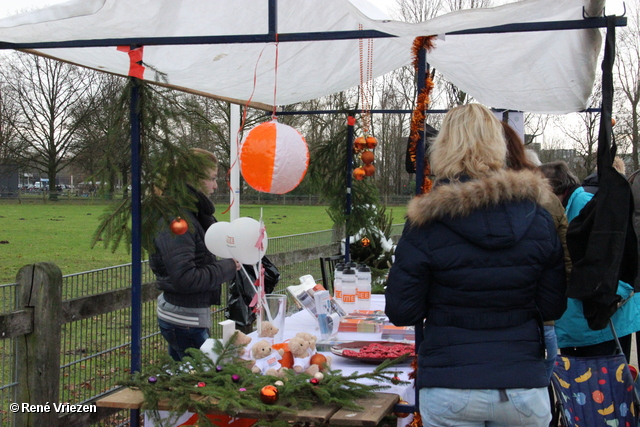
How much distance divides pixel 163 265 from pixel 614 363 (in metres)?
2.64

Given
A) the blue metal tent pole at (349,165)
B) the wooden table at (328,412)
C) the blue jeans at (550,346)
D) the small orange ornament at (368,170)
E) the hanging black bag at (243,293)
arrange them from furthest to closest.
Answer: the blue metal tent pole at (349,165) → the small orange ornament at (368,170) → the hanging black bag at (243,293) → the blue jeans at (550,346) → the wooden table at (328,412)

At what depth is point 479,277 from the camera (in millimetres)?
1916

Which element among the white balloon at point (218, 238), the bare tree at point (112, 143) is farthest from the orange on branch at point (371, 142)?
the bare tree at point (112, 143)

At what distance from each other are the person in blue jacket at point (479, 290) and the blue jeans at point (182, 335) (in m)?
1.83

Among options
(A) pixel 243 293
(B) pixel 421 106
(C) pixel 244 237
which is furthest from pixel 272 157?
(A) pixel 243 293

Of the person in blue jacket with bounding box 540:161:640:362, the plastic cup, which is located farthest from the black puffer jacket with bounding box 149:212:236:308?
the person in blue jacket with bounding box 540:161:640:362

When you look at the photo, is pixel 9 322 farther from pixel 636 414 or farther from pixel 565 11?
pixel 636 414

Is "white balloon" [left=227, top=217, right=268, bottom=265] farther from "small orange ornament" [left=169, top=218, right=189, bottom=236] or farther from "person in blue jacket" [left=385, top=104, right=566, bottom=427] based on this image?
"person in blue jacket" [left=385, top=104, right=566, bottom=427]

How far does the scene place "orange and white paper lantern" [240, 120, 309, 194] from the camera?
9.86 feet

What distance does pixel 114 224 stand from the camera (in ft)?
10.0

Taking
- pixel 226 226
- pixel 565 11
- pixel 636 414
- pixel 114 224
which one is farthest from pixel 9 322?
pixel 636 414

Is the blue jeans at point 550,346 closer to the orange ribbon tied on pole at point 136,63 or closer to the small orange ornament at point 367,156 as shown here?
the orange ribbon tied on pole at point 136,63

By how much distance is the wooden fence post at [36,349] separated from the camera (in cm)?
331

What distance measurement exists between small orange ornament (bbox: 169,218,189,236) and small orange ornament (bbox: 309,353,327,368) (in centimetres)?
97
